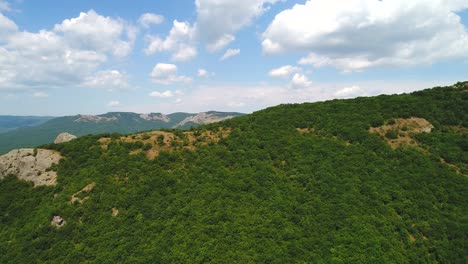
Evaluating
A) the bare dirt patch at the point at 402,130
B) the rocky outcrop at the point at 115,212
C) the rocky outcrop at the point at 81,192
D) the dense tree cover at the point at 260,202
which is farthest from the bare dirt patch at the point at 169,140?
the bare dirt patch at the point at 402,130

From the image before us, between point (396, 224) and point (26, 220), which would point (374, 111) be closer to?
point (396, 224)

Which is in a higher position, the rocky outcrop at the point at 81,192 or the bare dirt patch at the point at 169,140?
the bare dirt patch at the point at 169,140

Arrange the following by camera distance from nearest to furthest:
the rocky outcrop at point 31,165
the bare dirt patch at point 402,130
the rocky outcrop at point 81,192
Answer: the rocky outcrop at point 81,192, the rocky outcrop at point 31,165, the bare dirt patch at point 402,130

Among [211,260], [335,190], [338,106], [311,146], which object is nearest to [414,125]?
[338,106]

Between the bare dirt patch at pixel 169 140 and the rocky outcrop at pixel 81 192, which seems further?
the bare dirt patch at pixel 169 140

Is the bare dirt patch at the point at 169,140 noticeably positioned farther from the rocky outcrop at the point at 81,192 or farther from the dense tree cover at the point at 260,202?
the rocky outcrop at the point at 81,192

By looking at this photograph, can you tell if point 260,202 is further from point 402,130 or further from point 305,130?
point 402,130

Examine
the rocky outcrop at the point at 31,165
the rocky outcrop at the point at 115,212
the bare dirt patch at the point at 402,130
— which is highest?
the bare dirt patch at the point at 402,130

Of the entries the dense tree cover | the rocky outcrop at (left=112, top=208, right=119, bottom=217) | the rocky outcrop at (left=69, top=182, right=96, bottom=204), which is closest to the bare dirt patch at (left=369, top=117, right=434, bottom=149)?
the dense tree cover
